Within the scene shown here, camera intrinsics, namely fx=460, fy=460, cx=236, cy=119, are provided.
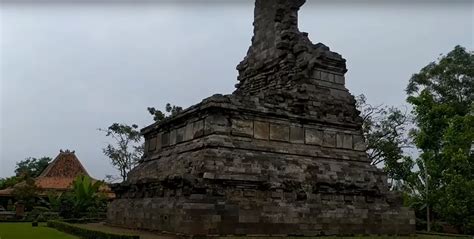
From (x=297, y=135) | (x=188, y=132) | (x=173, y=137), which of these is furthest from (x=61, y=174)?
(x=297, y=135)

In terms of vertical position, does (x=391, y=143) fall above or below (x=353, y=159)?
above

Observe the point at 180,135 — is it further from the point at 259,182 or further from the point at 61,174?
the point at 61,174

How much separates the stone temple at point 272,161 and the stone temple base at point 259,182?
0.11 ft

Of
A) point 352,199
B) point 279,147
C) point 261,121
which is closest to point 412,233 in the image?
point 352,199

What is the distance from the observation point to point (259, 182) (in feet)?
45.3

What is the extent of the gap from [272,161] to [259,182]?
1.07m

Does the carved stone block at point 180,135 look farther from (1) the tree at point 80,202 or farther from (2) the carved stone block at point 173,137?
(1) the tree at point 80,202

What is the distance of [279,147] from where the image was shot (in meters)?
15.3

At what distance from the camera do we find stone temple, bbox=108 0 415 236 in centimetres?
1318

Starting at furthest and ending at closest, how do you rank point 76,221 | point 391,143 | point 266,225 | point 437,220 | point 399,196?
point 391,143, point 437,220, point 76,221, point 399,196, point 266,225

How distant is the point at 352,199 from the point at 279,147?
300cm

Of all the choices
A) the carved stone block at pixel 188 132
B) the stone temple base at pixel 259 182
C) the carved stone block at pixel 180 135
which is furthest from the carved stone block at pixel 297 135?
the carved stone block at pixel 180 135

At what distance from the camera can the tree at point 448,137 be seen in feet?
71.8

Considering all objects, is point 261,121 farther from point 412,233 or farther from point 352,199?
point 412,233
